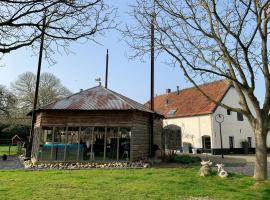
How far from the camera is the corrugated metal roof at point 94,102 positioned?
18698 millimetres

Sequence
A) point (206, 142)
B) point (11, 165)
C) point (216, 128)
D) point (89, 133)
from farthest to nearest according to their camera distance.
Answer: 1. point (206, 142)
2. point (216, 128)
3. point (89, 133)
4. point (11, 165)

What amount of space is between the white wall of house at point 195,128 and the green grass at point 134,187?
1794cm

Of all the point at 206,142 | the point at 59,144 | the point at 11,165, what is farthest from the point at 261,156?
the point at 206,142

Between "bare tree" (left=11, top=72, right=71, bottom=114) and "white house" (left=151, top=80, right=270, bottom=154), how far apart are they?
1832 cm

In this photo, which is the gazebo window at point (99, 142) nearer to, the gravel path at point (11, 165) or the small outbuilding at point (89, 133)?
the small outbuilding at point (89, 133)

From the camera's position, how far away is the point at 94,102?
65.1 ft

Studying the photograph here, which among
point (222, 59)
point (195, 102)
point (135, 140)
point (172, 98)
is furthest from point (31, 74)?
point (222, 59)

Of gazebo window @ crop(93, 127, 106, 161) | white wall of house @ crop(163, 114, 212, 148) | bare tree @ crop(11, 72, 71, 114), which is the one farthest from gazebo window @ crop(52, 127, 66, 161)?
bare tree @ crop(11, 72, 71, 114)

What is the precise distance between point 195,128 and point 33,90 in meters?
25.7

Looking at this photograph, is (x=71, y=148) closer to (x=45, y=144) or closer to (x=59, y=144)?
(x=59, y=144)

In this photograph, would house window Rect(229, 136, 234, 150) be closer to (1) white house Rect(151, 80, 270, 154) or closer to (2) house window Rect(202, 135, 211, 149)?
(1) white house Rect(151, 80, 270, 154)

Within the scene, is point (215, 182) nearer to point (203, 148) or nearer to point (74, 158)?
point (74, 158)

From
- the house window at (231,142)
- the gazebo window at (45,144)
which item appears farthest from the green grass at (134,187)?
the house window at (231,142)

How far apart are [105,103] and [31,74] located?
30.7 metres
